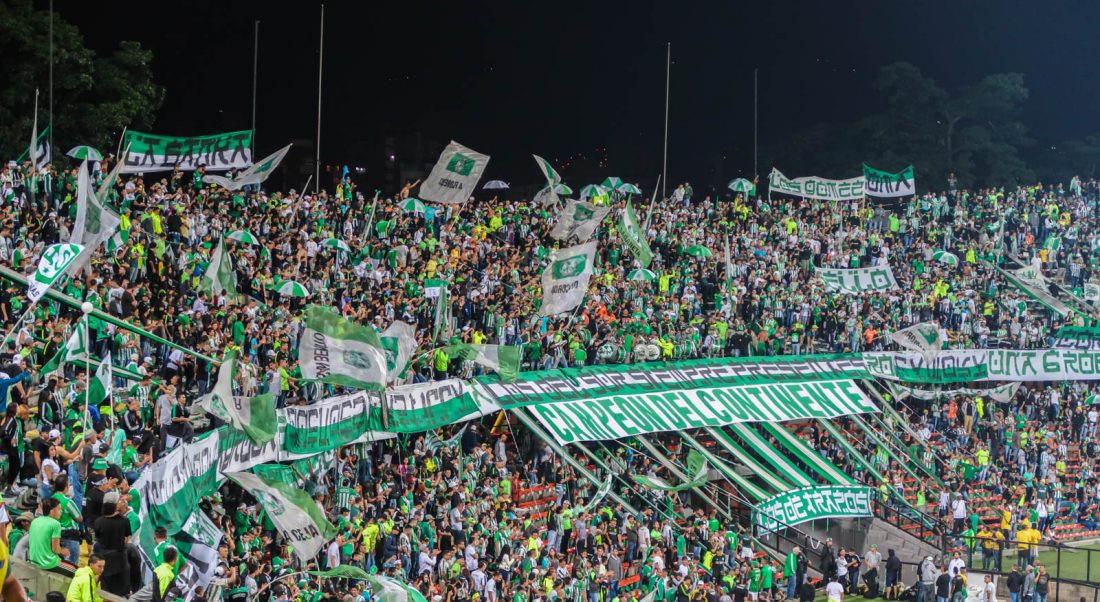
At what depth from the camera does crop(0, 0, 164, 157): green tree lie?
38125 mm

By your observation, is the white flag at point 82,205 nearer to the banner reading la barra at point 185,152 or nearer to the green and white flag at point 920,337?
the banner reading la barra at point 185,152

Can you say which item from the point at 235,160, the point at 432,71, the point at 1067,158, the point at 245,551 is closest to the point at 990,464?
the point at 235,160

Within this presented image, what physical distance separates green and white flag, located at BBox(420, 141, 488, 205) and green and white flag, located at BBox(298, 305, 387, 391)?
11.3 m

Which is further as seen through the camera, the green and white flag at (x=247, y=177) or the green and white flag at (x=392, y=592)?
the green and white flag at (x=247, y=177)

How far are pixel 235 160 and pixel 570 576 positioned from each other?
12.7 m

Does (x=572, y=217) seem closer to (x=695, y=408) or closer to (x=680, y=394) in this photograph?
(x=680, y=394)

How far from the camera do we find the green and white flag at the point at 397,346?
25.5 meters

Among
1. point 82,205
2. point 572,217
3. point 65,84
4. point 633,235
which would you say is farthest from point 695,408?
point 65,84

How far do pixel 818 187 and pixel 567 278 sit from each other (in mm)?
18953

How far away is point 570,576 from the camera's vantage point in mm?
25703

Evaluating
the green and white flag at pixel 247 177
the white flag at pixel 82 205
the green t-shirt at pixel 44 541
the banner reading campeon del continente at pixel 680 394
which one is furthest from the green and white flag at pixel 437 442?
the green t-shirt at pixel 44 541

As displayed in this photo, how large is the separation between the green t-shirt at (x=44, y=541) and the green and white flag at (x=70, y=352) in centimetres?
551

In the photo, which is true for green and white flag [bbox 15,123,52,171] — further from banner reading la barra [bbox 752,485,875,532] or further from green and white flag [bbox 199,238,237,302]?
banner reading la barra [bbox 752,485,875,532]

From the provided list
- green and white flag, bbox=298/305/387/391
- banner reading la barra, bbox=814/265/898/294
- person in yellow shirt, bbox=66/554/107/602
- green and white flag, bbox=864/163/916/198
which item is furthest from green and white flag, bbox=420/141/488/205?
person in yellow shirt, bbox=66/554/107/602
